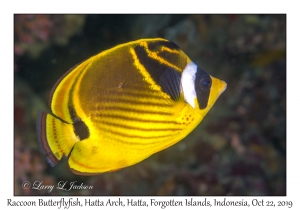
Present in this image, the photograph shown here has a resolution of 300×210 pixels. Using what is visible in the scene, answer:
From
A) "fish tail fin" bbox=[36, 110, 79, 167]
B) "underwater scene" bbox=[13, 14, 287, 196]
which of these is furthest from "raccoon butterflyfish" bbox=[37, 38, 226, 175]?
"underwater scene" bbox=[13, 14, 287, 196]

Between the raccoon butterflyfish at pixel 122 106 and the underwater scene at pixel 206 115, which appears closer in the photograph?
the raccoon butterflyfish at pixel 122 106

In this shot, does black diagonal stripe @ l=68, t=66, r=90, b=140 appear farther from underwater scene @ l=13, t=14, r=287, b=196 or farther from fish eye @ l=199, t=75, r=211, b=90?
underwater scene @ l=13, t=14, r=287, b=196

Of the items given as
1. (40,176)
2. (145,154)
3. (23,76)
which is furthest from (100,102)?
(23,76)

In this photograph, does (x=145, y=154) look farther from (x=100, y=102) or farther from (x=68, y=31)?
(x=68, y=31)

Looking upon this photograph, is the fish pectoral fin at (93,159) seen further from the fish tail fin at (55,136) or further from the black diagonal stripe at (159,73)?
the black diagonal stripe at (159,73)

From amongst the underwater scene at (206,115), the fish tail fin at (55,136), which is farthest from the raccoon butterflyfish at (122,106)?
the underwater scene at (206,115)

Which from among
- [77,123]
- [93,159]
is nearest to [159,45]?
[77,123]

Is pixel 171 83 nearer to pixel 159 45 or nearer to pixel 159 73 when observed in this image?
pixel 159 73
